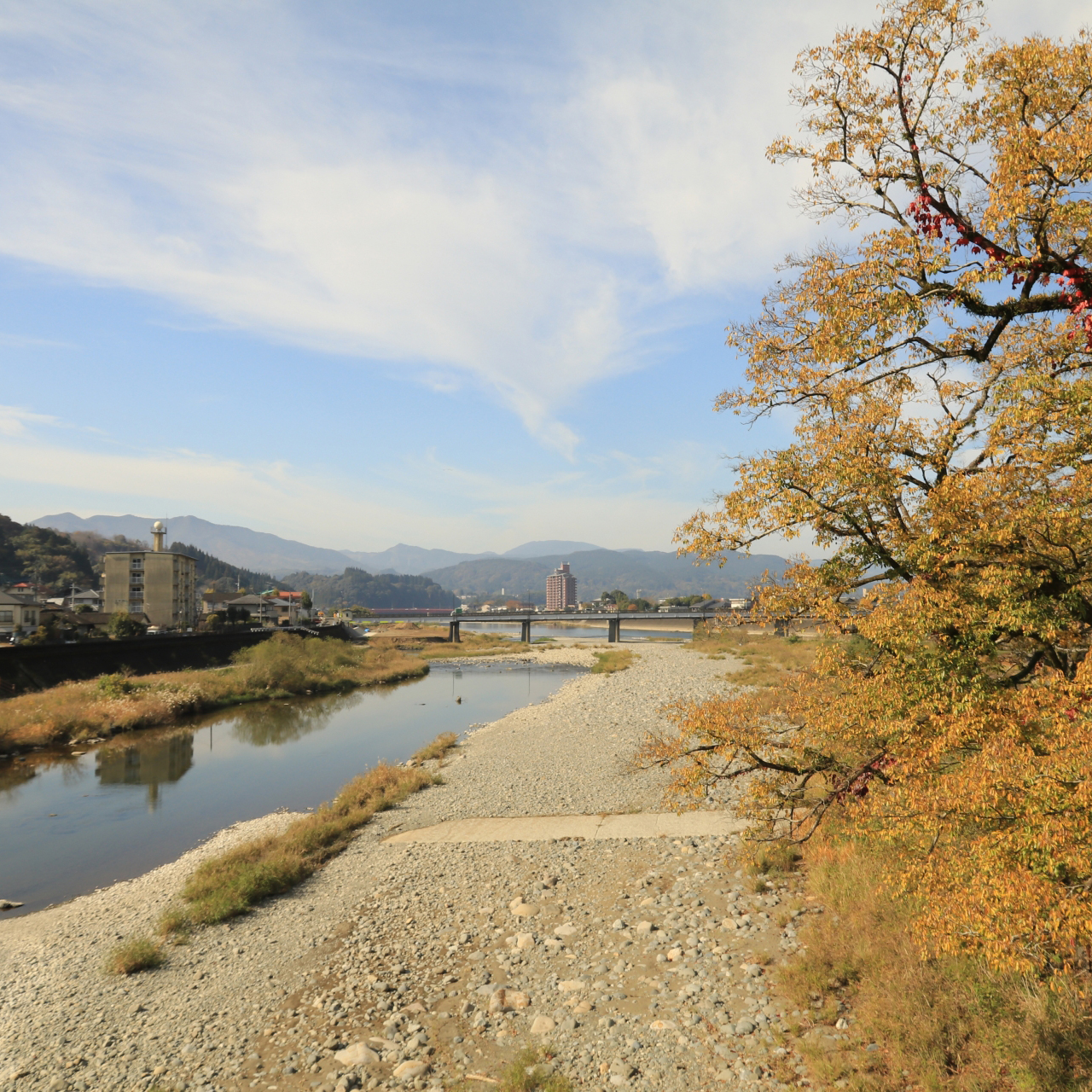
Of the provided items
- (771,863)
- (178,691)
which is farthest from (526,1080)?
(178,691)

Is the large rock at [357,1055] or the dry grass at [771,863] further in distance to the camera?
the dry grass at [771,863]

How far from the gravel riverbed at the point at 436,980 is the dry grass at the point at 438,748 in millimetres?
10248

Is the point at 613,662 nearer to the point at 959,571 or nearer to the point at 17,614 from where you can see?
the point at 17,614

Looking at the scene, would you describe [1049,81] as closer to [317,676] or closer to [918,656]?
[918,656]

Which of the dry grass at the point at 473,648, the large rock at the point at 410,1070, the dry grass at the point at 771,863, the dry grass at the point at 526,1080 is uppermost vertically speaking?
the dry grass at the point at 771,863

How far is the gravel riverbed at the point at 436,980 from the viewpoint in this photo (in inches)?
340

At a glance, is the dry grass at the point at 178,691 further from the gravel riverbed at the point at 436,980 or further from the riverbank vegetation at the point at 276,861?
the gravel riverbed at the point at 436,980

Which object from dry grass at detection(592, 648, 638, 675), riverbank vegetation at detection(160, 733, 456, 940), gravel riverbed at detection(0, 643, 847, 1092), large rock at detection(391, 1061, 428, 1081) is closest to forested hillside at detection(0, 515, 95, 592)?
dry grass at detection(592, 648, 638, 675)

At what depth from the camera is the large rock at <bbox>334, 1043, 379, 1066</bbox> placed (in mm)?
8812

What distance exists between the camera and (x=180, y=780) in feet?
86.1

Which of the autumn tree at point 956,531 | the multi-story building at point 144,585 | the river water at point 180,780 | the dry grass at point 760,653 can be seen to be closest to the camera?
the autumn tree at point 956,531

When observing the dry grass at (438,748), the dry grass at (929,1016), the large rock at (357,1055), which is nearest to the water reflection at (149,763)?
the dry grass at (438,748)

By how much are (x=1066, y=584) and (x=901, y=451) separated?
2.05 m

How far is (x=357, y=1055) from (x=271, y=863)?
740 centimetres
